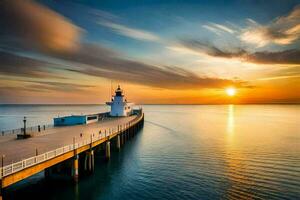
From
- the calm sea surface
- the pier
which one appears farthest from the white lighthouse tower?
the pier

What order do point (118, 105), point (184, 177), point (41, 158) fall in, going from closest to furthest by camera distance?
point (41, 158) → point (184, 177) → point (118, 105)

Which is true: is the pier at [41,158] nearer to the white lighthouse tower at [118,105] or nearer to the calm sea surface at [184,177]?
the calm sea surface at [184,177]

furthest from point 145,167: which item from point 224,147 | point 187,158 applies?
point 224,147

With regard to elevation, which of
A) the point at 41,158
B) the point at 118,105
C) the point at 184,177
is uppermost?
the point at 118,105

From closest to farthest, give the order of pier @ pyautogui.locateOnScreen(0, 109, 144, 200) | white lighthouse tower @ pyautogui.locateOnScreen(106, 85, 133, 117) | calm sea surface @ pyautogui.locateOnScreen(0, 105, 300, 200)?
pier @ pyautogui.locateOnScreen(0, 109, 144, 200) < calm sea surface @ pyautogui.locateOnScreen(0, 105, 300, 200) < white lighthouse tower @ pyautogui.locateOnScreen(106, 85, 133, 117)

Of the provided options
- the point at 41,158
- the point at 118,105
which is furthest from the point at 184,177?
the point at 118,105

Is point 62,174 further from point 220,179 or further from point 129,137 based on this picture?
point 129,137

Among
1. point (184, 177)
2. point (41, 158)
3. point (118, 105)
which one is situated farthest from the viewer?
point (118, 105)

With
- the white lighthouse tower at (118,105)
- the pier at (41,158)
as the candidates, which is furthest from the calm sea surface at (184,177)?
the white lighthouse tower at (118,105)

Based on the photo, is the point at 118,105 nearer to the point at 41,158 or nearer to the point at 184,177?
the point at 184,177

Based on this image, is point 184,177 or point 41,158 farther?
point 184,177

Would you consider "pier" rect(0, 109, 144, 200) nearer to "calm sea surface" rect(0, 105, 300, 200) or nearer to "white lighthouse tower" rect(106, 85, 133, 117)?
"calm sea surface" rect(0, 105, 300, 200)

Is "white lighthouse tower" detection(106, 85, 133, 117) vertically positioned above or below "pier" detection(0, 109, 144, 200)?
above

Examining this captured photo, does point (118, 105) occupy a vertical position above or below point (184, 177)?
above
